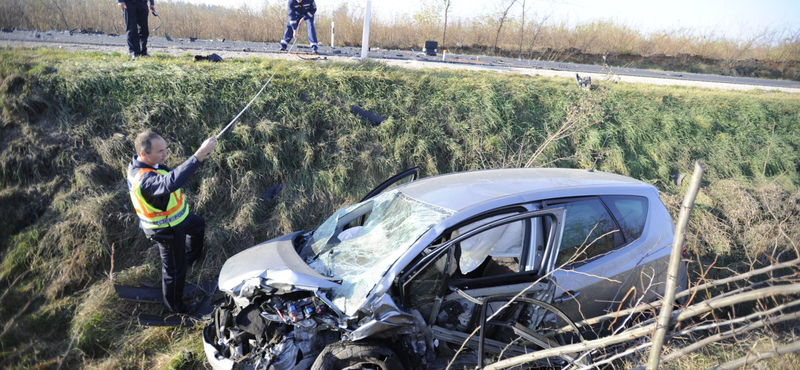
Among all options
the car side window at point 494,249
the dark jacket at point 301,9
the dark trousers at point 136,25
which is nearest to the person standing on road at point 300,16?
the dark jacket at point 301,9

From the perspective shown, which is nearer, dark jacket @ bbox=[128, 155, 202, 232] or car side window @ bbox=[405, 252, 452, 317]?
car side window @ bbox=[405, 252, 452, 317]

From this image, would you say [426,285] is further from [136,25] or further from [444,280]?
[136,25]

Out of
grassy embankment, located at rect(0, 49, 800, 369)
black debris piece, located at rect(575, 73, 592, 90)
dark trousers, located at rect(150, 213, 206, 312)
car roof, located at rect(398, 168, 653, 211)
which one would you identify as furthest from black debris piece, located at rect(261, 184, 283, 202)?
black debris piece, located at rect(575, 73, 592, 90)

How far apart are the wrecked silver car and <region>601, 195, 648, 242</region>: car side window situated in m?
0.01

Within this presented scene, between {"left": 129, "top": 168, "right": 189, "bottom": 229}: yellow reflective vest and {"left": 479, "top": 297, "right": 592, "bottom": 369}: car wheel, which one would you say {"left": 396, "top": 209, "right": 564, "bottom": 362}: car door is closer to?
{"left": 479, "top": 297, "right": 592, "bottom": 369}: car wheel

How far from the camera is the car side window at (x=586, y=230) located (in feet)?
11.8

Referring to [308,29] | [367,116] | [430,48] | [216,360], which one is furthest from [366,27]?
[216,360]

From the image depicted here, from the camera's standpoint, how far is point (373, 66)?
8.47 metres

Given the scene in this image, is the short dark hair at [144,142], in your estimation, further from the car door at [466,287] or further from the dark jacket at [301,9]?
the dark jacket at [301,9]

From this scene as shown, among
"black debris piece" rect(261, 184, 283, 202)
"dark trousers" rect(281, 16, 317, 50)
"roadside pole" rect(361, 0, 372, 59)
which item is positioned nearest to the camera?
"black debris piece" rect(261, 184, 283, 202)

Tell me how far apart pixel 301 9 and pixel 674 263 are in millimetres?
10467

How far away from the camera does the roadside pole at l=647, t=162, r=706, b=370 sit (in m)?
1.74

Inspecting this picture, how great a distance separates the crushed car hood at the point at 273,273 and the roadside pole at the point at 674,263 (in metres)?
2.00

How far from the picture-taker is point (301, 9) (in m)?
10.6
